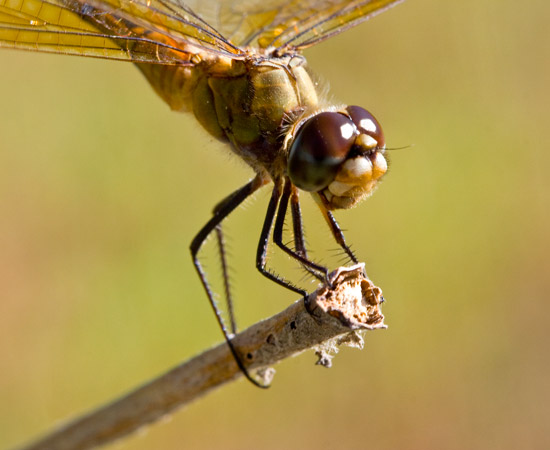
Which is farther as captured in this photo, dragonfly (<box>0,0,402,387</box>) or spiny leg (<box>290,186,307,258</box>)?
spiny leg (<box>290,186,307,258</box>)

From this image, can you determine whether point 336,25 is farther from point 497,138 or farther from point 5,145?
point 5,145

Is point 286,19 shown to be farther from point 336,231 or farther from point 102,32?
point 336,231

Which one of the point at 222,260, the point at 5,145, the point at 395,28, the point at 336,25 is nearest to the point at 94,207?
the point at 5,145

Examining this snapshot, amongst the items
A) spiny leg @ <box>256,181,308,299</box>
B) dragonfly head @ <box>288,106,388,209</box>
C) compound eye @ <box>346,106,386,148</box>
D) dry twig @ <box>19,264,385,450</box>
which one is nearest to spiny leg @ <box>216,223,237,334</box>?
spiny leg @ <box>256,181,308,299</box>

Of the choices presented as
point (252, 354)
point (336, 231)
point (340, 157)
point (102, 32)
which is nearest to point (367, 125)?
point (340, 157)

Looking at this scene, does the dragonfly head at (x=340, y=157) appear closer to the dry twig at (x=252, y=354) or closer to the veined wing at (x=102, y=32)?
the dry twig at (x=252, y=354)

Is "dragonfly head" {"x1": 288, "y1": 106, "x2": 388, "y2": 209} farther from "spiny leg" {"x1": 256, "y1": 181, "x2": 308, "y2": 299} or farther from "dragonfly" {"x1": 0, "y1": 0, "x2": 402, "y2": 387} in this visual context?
"spiny leg" {"x1": 256, "y1": 181, "x2": 308, "y2": 299}
